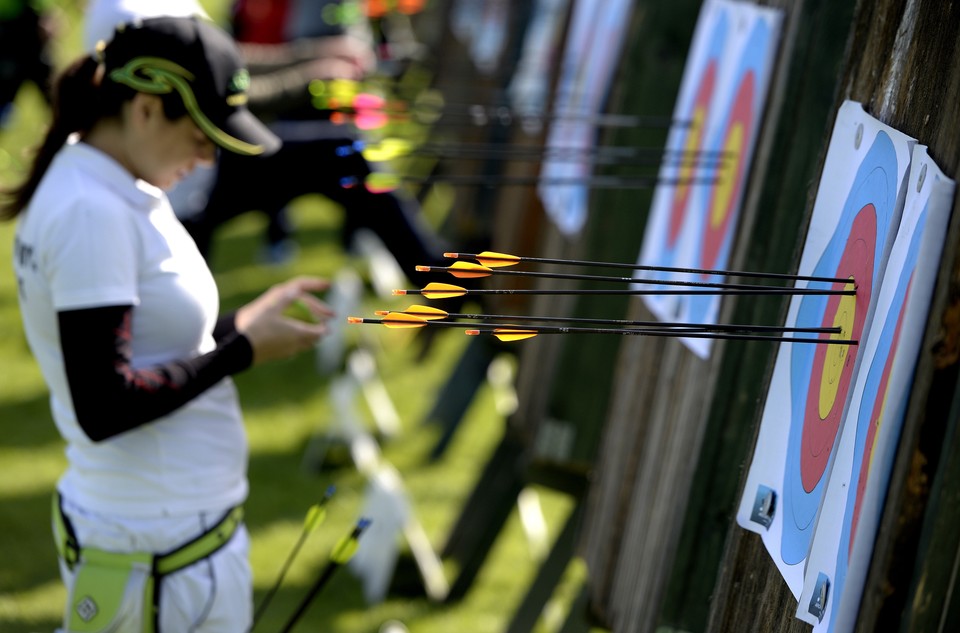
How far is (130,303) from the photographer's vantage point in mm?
1745

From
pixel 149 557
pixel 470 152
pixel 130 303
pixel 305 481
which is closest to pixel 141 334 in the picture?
pixel 130 303

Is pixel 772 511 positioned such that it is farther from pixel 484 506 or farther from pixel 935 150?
pixel 484 506

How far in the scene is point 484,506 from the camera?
12.4 ft

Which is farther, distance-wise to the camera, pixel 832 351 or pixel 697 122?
pixel 697 122

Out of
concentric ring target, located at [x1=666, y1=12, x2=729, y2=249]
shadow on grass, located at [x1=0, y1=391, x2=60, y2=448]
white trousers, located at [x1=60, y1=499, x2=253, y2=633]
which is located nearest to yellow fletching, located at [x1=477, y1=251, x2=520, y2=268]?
white trousers, located at [x1=60, y1=499, x2=253, y2=633]

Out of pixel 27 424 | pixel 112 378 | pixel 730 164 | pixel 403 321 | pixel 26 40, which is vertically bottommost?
pixel 27 424

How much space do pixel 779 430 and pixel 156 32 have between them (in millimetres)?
1023

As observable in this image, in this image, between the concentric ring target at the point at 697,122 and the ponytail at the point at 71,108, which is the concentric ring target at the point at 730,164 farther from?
the ponytail at the point at 71,108

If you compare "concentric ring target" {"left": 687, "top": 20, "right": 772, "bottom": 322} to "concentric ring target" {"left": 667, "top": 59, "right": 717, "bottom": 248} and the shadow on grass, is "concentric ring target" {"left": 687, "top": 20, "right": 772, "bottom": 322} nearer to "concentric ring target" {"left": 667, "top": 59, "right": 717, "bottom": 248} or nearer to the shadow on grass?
"concentric ring target" {"left": 667, "top": 59, "right": 717, "bottom": 248}

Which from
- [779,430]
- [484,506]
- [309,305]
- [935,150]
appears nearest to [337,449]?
[484,506]

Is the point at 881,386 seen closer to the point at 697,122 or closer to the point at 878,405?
the point at 878,405

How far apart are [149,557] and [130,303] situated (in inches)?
16.0

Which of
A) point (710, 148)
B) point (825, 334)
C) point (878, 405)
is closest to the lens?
point (878, 405)

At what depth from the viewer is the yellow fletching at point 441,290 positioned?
120 centimetres
